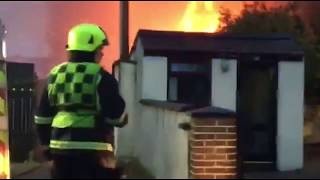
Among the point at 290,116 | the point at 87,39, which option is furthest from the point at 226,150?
the point at 290,116

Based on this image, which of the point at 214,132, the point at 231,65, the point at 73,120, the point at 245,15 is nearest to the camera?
the point at 73,120

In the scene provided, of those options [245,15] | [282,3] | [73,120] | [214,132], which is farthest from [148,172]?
[282,3]

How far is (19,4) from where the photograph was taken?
24.1 metres

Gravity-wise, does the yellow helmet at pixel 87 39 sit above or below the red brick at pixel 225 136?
above

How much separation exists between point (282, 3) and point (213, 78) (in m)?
12.2

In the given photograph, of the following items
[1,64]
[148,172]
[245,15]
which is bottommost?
[148,172]

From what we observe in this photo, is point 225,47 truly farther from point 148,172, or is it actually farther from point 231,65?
point 148,172

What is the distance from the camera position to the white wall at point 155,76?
12172 mm

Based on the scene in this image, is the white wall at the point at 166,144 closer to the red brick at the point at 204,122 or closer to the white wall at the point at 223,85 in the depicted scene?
the red brick at the point at 204,122

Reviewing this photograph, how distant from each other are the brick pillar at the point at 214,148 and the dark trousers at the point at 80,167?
89 cm

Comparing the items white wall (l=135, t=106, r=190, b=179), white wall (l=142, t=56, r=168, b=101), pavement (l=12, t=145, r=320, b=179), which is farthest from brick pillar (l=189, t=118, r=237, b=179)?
white wall (l=142, t=56, r=168, b=101)

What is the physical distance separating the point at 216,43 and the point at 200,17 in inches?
472

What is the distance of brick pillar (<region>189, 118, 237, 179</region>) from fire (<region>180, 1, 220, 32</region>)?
18402 millimetres

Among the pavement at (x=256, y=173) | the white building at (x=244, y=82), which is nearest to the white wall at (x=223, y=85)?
the white building at (x=244, y=82)
